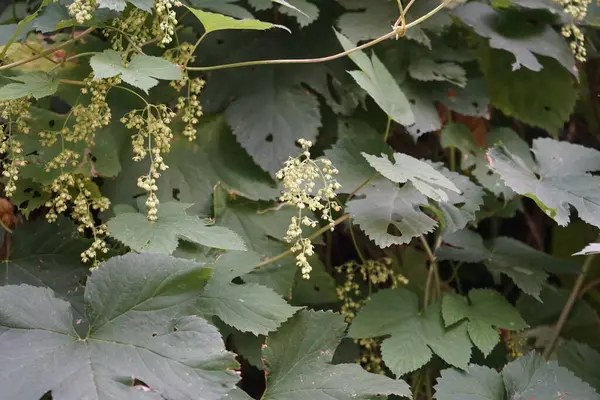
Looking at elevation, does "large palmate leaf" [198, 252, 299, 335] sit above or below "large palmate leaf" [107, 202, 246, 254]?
below

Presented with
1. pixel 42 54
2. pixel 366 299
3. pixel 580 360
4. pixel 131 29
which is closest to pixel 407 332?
pixel 366 299

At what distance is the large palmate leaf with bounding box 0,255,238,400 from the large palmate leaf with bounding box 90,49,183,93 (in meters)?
0.27

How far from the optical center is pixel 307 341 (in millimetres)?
1015

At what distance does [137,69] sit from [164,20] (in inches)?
4.2

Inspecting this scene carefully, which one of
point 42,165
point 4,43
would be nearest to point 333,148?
point 42,165

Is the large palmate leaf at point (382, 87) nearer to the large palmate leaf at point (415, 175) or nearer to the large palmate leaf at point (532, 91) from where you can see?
the large palmate leaf at point (415, 175)

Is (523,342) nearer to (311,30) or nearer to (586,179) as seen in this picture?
(586,179)

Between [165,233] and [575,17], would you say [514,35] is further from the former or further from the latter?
[165,233]

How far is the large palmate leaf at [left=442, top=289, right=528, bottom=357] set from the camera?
1.06 meters

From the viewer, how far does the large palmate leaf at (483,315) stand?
1062mm

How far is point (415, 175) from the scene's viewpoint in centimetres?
100

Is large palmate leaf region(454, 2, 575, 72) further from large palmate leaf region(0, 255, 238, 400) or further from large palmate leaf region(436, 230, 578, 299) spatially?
large palmate leaf region(0, 255, 238, 400)

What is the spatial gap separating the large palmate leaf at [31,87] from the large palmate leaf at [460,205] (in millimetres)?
737

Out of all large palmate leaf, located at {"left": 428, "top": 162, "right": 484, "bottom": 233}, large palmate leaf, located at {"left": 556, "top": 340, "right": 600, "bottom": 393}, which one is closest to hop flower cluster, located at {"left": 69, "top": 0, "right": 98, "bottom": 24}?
large palmate leaf, located at {"left": 428, "top": 162, "right": 484, "bottom": 233}
